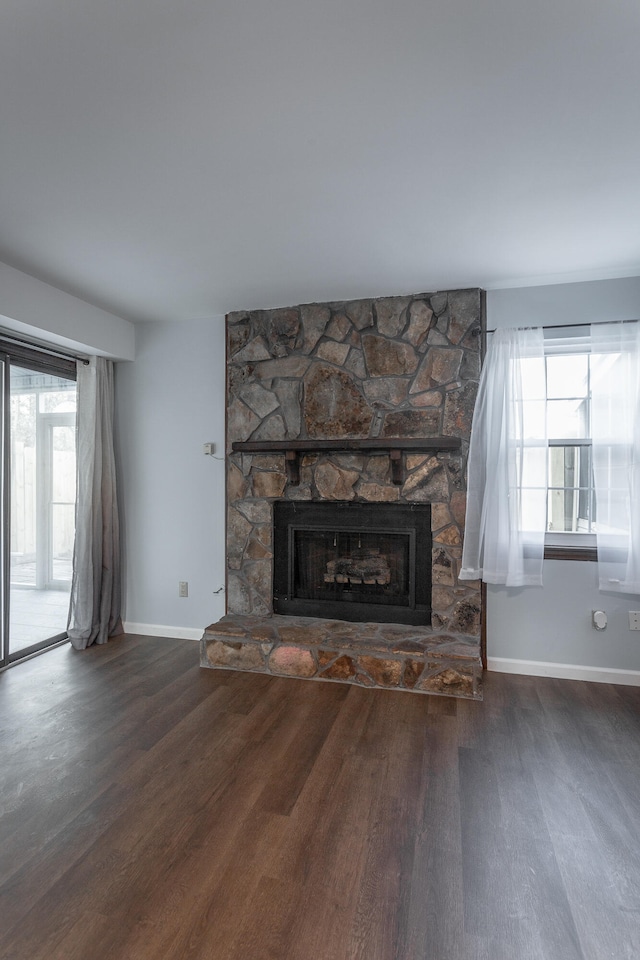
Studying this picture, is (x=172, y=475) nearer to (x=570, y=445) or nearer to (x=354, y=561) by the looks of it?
(x=354, y=561)

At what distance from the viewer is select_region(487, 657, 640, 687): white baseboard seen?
331cm

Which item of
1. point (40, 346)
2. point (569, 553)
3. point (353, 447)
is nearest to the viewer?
point (569, 553)

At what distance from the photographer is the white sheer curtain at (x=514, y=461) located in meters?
3.31

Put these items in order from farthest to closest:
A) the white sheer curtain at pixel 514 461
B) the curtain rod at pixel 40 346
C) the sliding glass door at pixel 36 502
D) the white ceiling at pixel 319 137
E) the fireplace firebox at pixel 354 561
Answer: the fireplace firebox at pixel 354 561
the sliding glass door at pixel 36 502
the curtain rod at pixel 40 346
the white sheer curtain at pixel 514 461
the white ceiling at pixel 319 137

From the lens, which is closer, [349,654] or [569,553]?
[349,654]

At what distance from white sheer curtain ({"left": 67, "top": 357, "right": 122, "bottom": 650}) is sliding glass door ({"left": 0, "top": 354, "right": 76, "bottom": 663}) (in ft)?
0.40

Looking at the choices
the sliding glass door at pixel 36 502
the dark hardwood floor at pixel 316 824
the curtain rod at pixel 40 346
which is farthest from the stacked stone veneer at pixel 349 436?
the sliding glass door at pixel 36 502

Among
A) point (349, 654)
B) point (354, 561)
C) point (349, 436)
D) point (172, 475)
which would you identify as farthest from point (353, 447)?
point (172, 475)

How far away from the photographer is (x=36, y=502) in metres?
3.81

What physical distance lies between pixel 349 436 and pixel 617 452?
1.67 m

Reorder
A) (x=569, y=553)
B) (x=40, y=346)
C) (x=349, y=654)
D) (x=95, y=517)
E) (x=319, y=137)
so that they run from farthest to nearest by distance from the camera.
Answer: (x=95, y=517) < (x=40, y=346) < (x=569, y=553) < (x=349, y=654) < (x=319, y=137)

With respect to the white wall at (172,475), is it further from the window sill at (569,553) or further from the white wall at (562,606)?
the window sill at (569,553)

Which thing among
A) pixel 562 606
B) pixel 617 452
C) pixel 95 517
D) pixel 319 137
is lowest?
pixel 562 606

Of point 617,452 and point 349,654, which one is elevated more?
point 617,452
